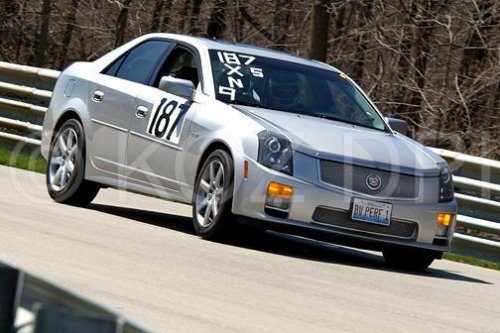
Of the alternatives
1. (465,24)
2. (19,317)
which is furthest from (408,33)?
(19,317)

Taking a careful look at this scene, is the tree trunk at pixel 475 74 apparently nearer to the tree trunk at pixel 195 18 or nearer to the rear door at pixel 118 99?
the tree trunk at pixel 195 18

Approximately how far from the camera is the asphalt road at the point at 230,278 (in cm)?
663

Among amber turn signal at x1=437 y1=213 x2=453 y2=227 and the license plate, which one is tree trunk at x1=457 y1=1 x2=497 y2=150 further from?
the license plate

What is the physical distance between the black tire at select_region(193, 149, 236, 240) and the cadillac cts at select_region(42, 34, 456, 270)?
11 mm

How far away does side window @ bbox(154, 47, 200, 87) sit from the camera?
1077 cm

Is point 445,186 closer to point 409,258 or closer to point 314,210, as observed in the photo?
point 409,258

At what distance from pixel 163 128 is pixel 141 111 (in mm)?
391

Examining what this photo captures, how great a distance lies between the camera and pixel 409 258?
10.1 meters

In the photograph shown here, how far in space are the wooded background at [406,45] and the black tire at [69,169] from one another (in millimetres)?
6379

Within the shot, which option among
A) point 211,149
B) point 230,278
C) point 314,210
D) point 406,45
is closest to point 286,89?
point 211,149

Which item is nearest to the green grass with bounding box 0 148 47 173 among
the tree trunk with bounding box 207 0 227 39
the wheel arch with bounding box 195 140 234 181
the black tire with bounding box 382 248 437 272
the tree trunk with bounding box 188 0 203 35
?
the wheel arch with bounding box 195 140 234 181

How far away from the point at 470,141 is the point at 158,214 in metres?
7.29

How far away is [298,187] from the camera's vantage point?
934 cm

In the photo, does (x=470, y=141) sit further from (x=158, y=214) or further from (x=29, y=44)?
(x=29, y=44)
